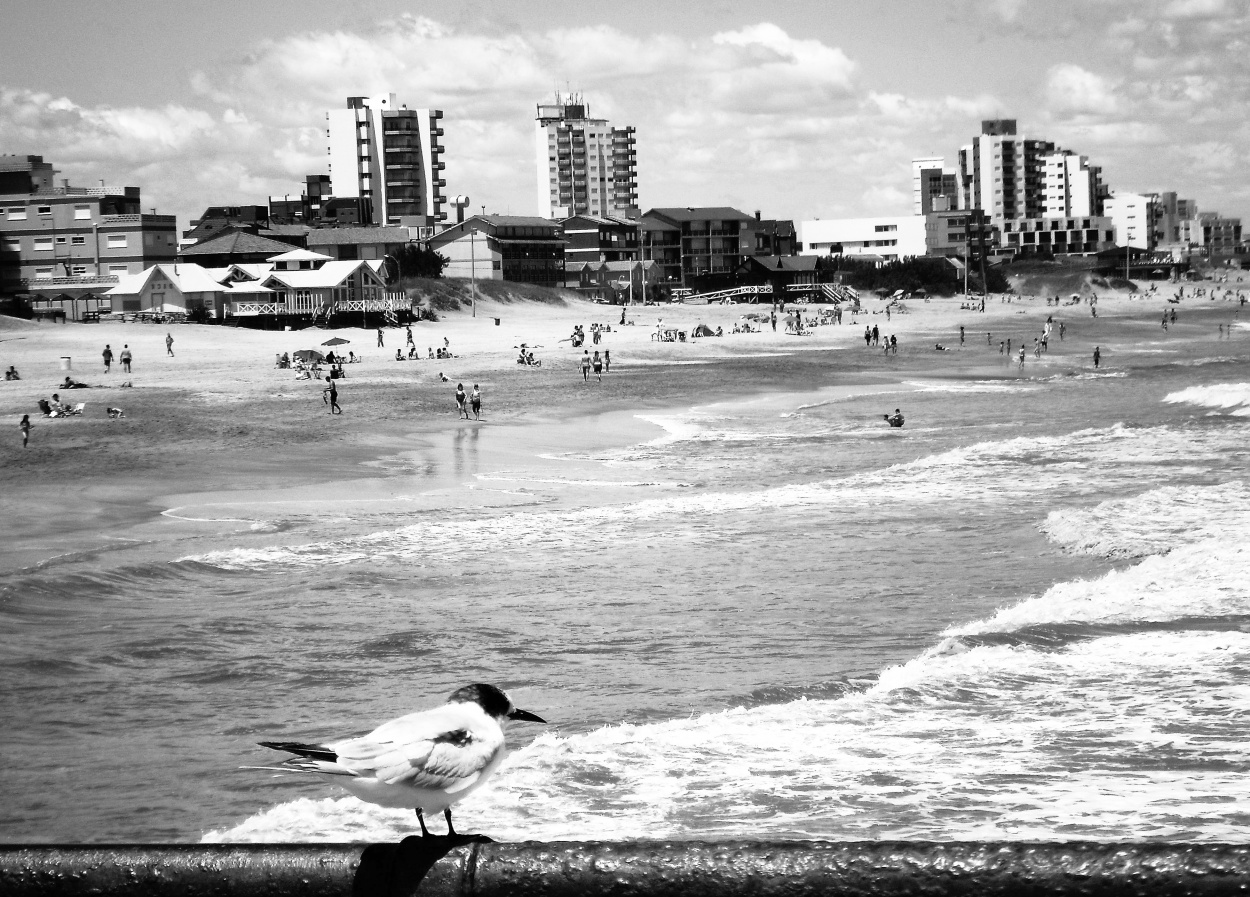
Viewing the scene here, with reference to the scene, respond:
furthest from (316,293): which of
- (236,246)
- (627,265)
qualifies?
(627,265)

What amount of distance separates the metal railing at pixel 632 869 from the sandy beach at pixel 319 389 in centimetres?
1800

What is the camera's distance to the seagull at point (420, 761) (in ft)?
8.05

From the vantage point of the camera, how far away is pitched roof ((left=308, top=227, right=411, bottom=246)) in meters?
94.7

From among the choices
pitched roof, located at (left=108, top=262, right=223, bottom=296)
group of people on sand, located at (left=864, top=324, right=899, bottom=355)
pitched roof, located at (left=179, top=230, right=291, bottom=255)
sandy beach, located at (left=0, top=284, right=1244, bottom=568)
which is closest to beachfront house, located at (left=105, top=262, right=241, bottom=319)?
pitched roof, located at (left=108, top=262, right=223, bottom=296)

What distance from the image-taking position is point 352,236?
314 feet

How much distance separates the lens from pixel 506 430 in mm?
37094

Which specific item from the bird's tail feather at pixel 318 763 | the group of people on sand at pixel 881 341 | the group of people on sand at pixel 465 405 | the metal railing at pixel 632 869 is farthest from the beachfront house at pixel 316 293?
the metal railing at pixel 632 869

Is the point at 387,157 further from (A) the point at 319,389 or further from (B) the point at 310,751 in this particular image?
(B) the point at 310,751

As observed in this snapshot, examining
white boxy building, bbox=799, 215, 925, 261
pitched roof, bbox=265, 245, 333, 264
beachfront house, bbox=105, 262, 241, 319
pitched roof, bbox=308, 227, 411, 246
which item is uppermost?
white boxy building, bbox=799, 215, 925, 261

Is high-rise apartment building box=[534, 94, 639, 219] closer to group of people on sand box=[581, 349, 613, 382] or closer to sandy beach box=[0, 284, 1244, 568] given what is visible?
sandy beach box=[0, 284, 1244, 568]

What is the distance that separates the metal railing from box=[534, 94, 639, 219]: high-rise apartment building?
193 m

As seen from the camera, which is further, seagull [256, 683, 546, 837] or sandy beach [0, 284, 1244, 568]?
sandy beach [0, 284, 1244, 568]

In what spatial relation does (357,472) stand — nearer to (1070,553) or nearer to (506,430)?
(506,430)

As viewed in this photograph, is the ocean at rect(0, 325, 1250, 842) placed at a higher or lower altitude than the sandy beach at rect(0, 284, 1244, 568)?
lower
